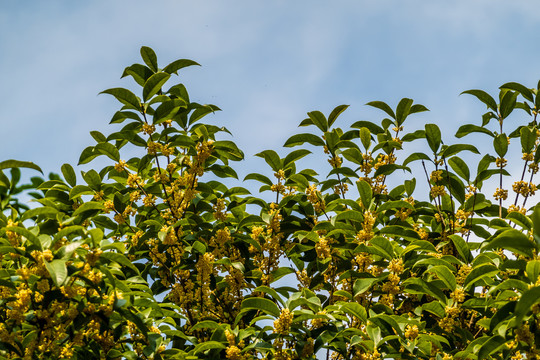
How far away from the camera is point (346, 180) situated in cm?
477

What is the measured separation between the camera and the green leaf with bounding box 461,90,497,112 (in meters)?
4.73

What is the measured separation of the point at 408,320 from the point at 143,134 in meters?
2.26

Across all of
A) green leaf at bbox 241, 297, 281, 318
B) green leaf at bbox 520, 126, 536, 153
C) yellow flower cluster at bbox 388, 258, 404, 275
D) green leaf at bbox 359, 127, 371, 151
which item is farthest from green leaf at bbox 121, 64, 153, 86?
green leaf at bbox 520, 126, 536, 153

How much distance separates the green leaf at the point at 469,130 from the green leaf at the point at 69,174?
312 centimetres

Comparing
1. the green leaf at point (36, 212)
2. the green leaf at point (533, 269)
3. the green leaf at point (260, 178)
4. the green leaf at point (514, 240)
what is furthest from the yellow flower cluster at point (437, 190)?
the green leaf at point (36, 212)

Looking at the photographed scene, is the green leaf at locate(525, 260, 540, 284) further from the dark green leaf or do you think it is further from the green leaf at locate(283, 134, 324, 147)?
the green leaf at locate(283, 134, 324, 147)

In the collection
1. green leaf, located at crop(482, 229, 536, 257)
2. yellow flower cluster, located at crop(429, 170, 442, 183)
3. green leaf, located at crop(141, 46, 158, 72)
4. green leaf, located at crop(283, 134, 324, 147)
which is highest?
green leaf, located at crop(141, 46, 158, 72)

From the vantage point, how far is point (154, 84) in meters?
4.22

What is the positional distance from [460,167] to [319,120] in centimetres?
119

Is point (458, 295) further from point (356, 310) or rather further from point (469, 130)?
point (469, 130)

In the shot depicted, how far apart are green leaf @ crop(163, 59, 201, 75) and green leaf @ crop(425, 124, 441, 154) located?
1851mm

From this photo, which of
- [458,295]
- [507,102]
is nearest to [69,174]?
[458,295]

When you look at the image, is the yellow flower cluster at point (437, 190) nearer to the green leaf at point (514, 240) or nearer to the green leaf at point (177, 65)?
the green leaf at point (514, 240)

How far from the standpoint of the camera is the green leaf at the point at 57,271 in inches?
111
